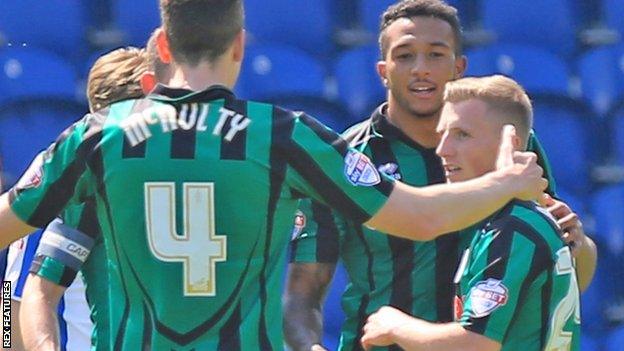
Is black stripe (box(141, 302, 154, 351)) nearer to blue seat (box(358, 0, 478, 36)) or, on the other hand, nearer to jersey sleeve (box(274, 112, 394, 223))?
jersey sleeve (box(274, 112, 394, 223))

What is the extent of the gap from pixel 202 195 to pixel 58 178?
29 cm

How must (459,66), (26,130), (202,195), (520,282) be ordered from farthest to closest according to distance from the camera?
(26,130) < (459,66) < (520,282) < (202,195)

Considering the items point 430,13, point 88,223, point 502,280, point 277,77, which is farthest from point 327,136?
point 277,77

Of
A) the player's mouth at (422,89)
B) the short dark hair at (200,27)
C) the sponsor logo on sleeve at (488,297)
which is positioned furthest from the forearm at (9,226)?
the player's mouth at (422,89)

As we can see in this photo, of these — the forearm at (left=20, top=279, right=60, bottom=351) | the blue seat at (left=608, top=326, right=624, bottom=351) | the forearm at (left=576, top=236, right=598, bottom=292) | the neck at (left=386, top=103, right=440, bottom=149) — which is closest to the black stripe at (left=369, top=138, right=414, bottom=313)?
the neck at (left=386, top=103, right=440, bottom=149)

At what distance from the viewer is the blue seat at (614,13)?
637cm

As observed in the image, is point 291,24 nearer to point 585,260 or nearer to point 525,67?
point 525,67

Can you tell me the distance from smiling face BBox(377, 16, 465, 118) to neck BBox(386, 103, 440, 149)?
11mm

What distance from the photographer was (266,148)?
2637 millimetres

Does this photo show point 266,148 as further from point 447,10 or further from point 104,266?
point 447,10

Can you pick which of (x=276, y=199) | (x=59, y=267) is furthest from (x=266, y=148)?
(x=59, y=267)

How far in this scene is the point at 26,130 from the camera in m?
5.86

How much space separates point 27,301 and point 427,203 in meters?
1.15

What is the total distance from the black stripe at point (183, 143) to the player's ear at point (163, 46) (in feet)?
0.56
